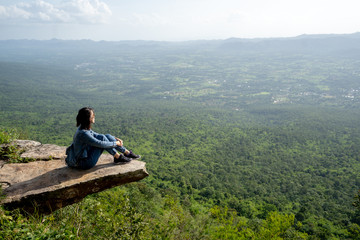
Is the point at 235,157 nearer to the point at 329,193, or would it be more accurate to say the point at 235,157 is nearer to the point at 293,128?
the point at 329,193

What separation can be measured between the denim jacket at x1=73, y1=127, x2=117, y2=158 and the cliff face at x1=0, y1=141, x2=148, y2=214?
2.65 feet

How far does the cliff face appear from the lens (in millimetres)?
6016

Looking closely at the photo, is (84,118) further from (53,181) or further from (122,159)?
(53,181)

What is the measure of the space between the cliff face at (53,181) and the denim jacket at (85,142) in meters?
0.81

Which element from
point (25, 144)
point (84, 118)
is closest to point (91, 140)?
point (84, 118)

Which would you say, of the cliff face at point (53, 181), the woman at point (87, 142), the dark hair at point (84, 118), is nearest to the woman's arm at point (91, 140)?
the woman at point (87, 142)

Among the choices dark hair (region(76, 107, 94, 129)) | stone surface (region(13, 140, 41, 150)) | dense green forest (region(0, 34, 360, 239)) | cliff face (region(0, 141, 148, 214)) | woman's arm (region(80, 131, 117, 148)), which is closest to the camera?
cliff face (region(0, 141, 148, 214))

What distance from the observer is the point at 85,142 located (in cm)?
652

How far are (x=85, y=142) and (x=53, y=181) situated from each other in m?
1.58

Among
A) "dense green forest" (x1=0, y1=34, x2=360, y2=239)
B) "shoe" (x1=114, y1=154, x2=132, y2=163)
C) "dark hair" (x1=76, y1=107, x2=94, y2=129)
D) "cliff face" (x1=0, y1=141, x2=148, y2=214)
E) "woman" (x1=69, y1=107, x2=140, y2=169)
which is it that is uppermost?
"dark hair" (x1=76, y1=107, x2=94, y2=129)

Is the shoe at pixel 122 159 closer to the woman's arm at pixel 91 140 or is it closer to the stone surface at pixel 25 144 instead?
the woman's arm at pixel 91 140

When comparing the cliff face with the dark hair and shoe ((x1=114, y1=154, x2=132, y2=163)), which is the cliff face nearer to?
shoe ((x1=114, y1=154, x2=132, y2=163))

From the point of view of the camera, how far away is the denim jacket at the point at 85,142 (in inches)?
253

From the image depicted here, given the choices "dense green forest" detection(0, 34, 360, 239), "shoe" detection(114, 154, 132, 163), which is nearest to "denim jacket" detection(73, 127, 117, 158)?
"shoe" detection(114, 154, 132, 163)
